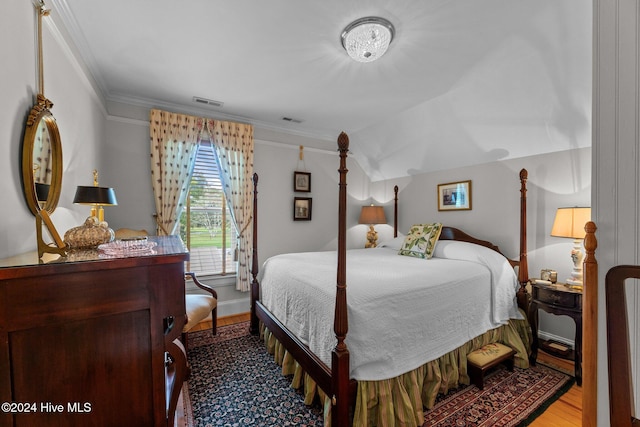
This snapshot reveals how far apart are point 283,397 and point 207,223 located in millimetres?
2429

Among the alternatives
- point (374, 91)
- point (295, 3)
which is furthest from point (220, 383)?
point (374, 91)

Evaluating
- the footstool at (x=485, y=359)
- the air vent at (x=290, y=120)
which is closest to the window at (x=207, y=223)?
the air vent at (x=290, y=120)

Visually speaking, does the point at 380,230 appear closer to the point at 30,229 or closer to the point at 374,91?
the point at 374,91

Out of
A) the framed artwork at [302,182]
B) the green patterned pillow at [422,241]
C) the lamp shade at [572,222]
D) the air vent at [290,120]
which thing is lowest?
the green patterned pillow at [422,241]

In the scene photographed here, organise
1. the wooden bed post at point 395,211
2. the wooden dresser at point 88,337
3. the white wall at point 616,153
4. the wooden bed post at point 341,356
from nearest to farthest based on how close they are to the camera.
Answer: the wooden dresser at point 88,337
the white wall at point 616,153
the wooden bed post at point 341,356
the wooden bed post at point 395,211

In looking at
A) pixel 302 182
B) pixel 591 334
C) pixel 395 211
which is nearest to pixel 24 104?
pixel 591 334

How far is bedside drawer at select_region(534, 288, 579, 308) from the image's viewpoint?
86.8 inches

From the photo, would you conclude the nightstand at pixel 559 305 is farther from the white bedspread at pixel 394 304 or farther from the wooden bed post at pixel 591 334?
the wooden bed post at pixel 591 334

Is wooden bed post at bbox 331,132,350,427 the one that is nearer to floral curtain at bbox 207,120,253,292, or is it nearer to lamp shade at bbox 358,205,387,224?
floral curtain at bbox 207,120,253,292

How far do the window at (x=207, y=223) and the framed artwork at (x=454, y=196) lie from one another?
3039mm

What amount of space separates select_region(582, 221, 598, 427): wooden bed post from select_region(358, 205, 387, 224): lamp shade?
335 centimetres

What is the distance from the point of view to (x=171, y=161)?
325 centimetres

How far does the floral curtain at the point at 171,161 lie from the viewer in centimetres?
315

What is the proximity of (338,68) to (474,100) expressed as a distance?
5.06 feet
